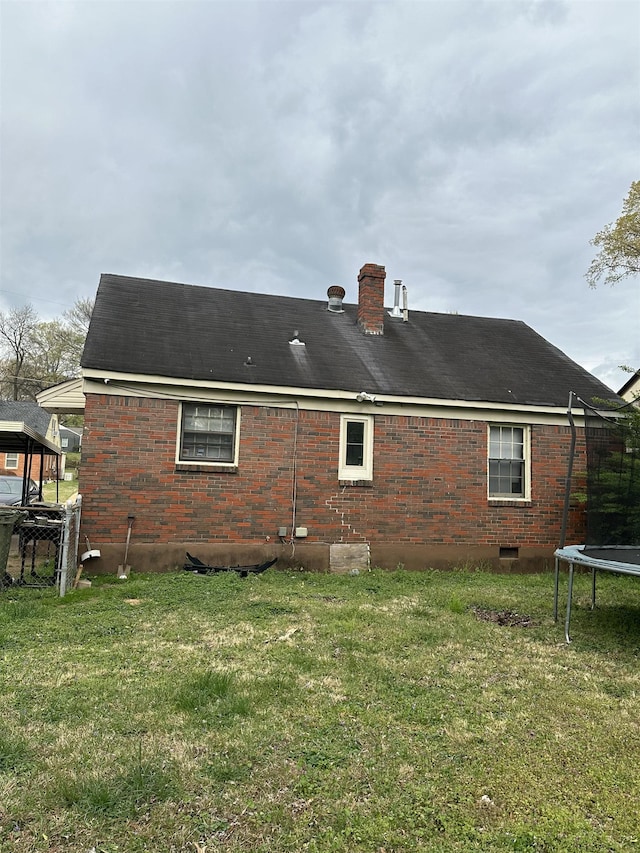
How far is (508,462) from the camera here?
11.0m

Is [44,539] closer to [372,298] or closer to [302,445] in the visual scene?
[302,445]

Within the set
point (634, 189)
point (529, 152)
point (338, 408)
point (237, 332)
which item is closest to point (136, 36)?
point (237, 332)

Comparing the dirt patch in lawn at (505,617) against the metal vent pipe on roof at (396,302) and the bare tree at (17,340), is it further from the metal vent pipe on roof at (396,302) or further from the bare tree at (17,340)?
the bare tree at (17,340)

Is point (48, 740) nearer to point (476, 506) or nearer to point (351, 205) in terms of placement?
point (476, 506)

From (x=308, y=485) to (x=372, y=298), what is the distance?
16.4 feet

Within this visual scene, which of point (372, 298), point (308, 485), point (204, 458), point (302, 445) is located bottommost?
point (308, 485)

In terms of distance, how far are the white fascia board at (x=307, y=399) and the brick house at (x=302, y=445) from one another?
0.9 inches

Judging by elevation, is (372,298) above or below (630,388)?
above

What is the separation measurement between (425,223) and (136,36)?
14.1m

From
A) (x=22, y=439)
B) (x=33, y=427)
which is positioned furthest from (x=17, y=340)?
(x=22, y=439)

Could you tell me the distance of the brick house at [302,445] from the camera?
916 centimetres

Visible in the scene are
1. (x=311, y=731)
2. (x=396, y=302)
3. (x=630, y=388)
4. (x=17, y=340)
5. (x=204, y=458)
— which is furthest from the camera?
(x=17, y=340)

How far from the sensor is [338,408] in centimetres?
1015

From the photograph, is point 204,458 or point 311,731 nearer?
point 311,731
